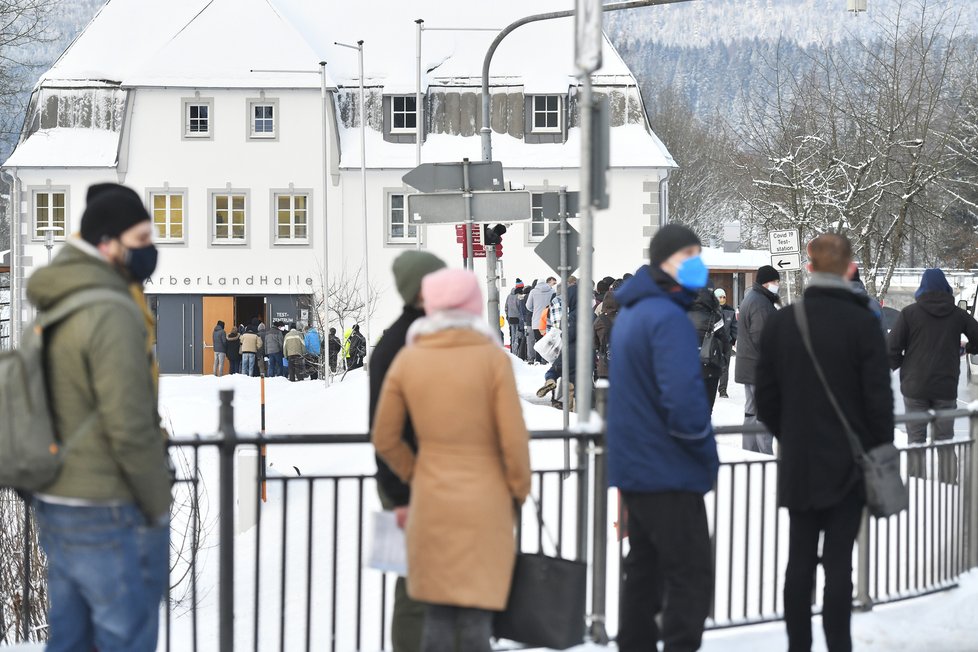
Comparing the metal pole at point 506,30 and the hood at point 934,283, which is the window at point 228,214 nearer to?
the metal pole at point 506,30

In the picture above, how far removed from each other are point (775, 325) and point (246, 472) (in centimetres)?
1143

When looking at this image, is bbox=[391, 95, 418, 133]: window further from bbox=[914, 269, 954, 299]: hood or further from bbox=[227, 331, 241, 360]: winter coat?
bbox=[914, 269, 954, 299]: hood

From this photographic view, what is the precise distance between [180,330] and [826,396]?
144 ft

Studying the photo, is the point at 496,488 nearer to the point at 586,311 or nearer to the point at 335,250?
the point at 586,311

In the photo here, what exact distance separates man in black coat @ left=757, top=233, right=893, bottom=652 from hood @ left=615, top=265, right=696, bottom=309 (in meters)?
0.57

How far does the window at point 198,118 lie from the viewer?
48.2 m

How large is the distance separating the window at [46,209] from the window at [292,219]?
7.87m

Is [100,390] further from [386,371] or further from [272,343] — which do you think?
[272,343]

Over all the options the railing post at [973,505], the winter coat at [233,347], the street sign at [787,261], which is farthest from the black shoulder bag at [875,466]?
the winter coat at [233,347]

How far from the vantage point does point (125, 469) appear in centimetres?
442

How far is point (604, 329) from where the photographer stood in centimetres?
1769

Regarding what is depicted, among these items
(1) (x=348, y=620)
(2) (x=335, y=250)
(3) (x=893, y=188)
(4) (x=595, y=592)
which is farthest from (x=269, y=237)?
(4) (x=595, y=592)

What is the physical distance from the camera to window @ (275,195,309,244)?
48.5 meters

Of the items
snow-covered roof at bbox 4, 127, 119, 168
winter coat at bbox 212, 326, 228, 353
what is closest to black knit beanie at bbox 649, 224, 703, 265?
winter coat at bbox 212, 326, 228, 353
